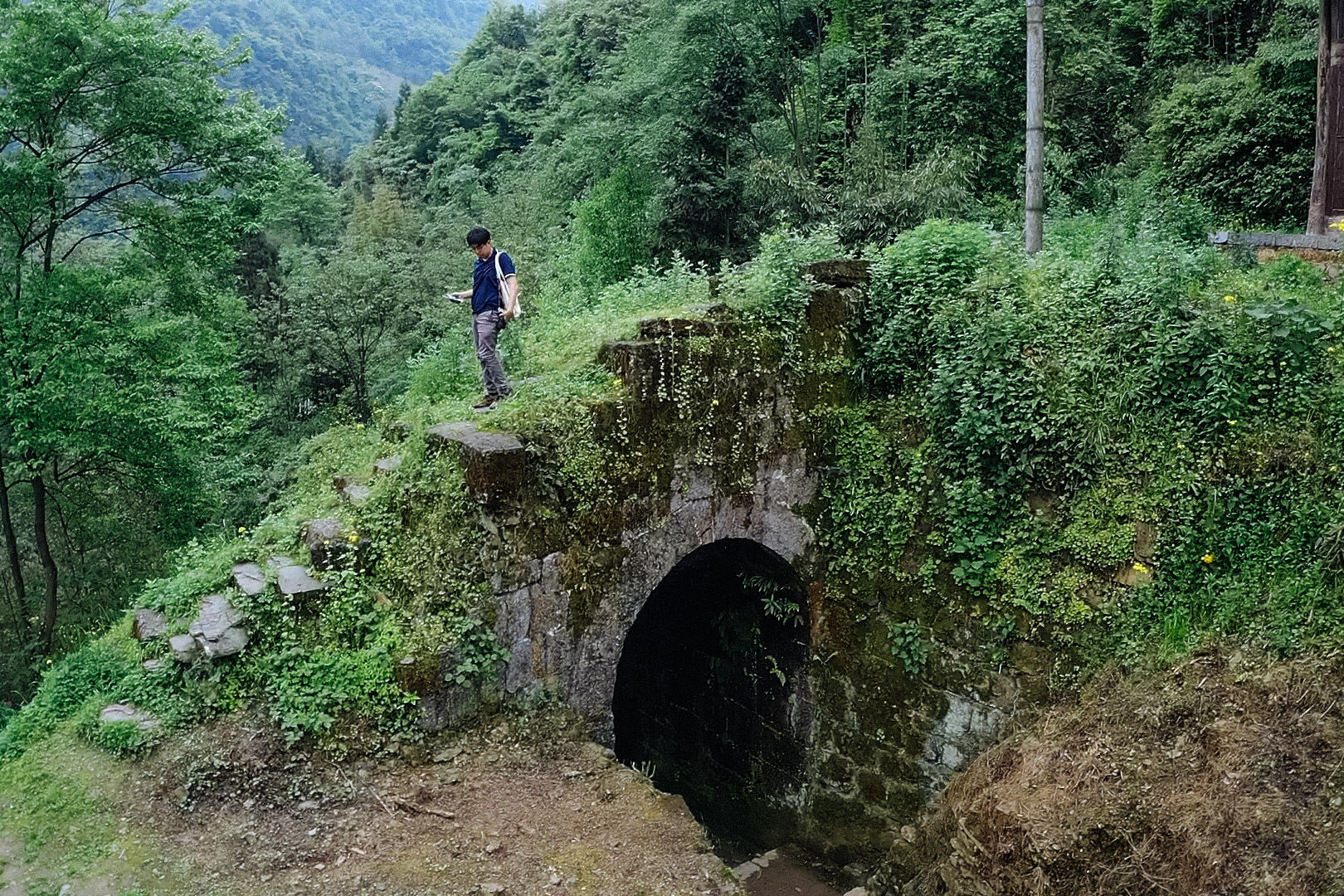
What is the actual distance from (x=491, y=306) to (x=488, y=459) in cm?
160

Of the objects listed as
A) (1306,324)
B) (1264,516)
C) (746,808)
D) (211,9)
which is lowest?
(746,808)

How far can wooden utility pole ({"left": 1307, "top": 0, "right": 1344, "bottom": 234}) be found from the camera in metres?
9.06

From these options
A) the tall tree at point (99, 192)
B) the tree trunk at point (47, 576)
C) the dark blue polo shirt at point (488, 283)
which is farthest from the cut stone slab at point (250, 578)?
the tree trunk at point (47, 576)

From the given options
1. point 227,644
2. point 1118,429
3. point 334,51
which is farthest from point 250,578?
point 334,51

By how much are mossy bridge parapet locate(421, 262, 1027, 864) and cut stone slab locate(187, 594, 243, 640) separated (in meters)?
1.34

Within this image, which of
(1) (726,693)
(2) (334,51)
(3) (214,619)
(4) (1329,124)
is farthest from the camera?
(2) (334,51)

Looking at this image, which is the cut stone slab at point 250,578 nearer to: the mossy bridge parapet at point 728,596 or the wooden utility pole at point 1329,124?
the mossy bridge parapet at point 728,596

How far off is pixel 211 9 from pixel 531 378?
262 feet

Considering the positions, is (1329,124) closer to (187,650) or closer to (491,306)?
(491,306)

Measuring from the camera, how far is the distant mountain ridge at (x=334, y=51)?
6172 cm

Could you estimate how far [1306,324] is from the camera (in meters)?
6.11

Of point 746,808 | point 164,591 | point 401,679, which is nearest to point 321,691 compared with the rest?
point 401,679

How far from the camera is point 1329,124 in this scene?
9.41 metres

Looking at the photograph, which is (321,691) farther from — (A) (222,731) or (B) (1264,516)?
(B) (1264,516)
